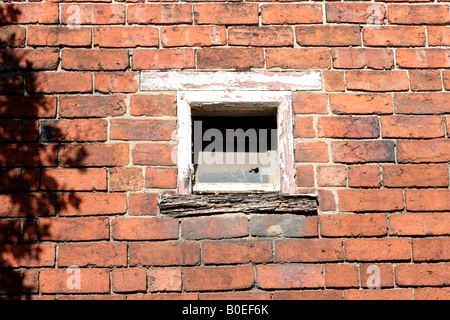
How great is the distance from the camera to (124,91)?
2.27 metres

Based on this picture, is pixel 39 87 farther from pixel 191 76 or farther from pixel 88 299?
pixel 88 299

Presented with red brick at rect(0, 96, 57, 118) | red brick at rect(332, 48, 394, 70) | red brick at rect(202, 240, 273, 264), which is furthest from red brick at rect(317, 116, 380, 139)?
red brick at rect(0, 96, 57, 118)

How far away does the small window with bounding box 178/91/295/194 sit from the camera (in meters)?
2.25

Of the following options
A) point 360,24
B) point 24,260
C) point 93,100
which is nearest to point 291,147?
point 360,24

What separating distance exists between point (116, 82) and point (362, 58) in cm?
132

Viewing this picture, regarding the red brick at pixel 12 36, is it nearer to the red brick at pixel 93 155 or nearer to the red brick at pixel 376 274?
the red brick at pixel 93 155

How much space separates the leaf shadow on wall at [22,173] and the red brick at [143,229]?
24cm

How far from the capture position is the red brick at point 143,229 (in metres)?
2.16

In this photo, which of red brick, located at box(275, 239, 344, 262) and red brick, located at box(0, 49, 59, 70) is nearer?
red brick, located at box(275, 239, 344, 262)

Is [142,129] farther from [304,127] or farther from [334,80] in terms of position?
[334,80]

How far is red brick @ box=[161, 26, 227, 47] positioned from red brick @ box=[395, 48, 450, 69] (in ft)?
3.16

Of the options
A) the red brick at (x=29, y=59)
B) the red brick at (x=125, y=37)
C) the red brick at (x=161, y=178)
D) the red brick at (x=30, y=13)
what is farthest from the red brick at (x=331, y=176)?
the red brick at (x=30, y=13)

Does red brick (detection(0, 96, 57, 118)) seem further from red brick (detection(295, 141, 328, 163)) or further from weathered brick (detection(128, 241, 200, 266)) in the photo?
red brick (detection(295, 141, 328, 163))
